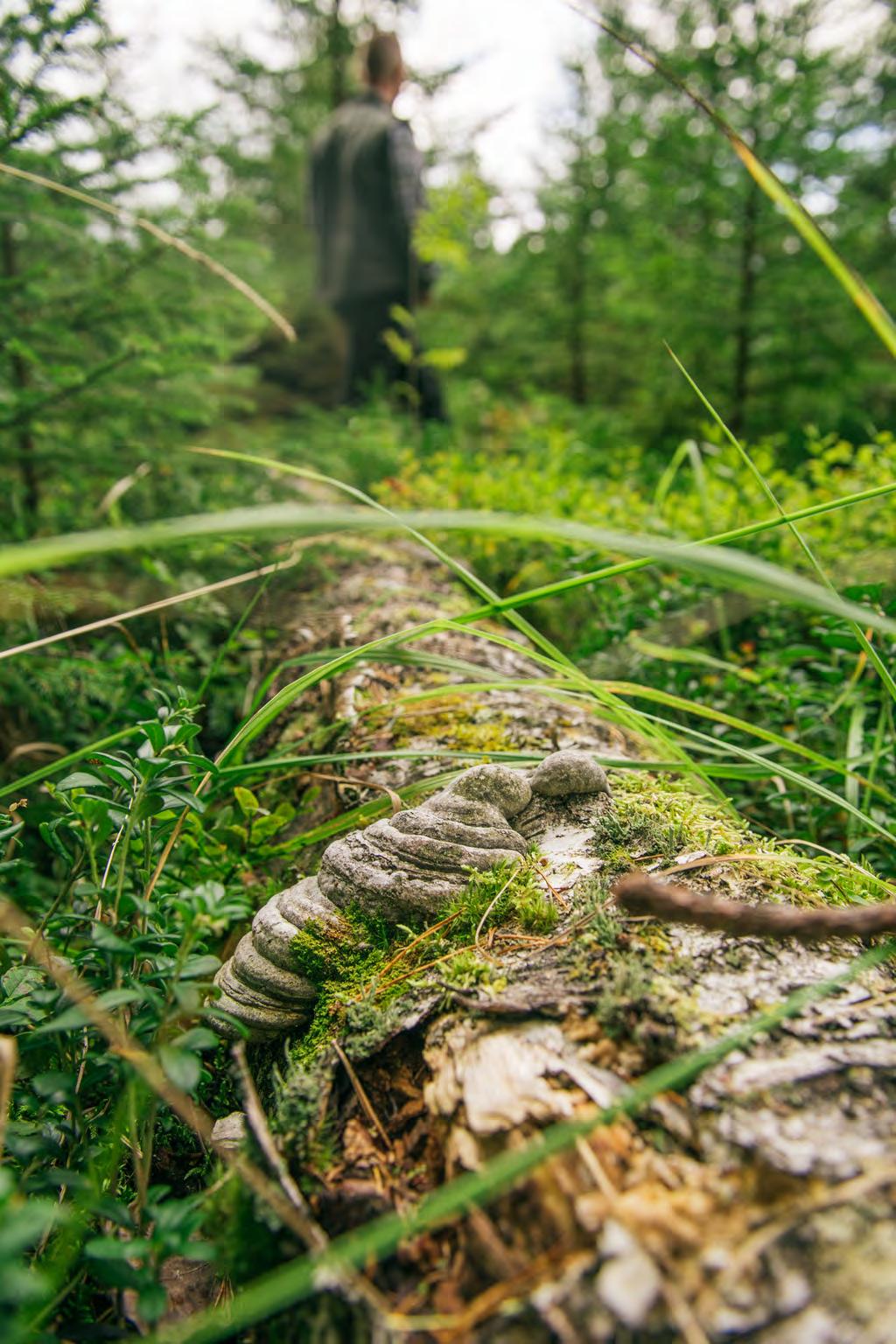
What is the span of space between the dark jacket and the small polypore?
5082 millimetres

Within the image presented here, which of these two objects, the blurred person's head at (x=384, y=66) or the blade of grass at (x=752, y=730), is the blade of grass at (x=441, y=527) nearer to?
the blade of grass at (x=752, y=730)

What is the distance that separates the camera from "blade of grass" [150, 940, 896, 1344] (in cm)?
64

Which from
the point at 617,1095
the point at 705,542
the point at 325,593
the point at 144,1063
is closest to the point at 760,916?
the point at 617,1095

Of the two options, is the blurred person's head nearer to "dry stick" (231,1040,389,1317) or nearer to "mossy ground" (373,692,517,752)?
"mossy ground" (373,692,517,752)

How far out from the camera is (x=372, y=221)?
6.14 m

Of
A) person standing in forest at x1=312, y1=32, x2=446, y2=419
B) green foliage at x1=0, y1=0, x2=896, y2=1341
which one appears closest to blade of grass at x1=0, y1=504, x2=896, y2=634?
green foliage at x1=0, y1=0, x2=896, y2=1341

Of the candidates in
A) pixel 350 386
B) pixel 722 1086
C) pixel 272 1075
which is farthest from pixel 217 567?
pixel 350 386

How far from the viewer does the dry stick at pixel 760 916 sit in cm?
88

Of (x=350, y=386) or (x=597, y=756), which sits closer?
(x=597, y=756)

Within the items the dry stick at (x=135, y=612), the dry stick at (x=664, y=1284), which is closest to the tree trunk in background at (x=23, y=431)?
the dry stick at (x=135, y=612)

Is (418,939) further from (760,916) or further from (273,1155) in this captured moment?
(760,916)

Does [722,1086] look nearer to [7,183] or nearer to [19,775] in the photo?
[19,775]

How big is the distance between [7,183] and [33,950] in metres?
2.51

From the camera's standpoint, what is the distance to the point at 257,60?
23.1ft
